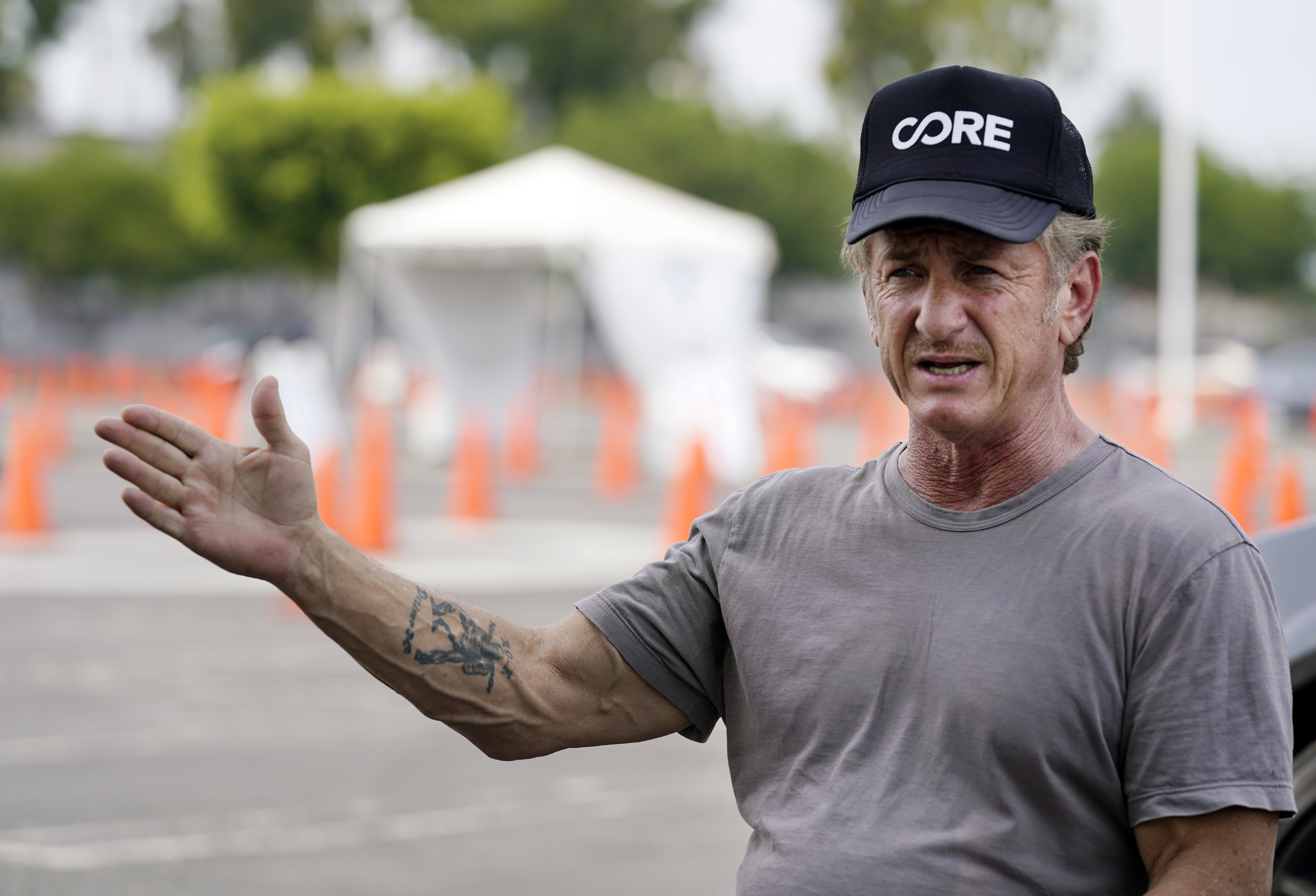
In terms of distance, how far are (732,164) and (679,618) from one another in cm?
4632

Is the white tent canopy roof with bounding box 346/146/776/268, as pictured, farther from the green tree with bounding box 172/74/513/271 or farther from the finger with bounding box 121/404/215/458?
the finger with bounding box 121/404/215/458

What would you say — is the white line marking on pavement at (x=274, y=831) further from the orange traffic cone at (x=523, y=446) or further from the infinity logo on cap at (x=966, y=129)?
the orange traffic cone at (x=523, y=446)

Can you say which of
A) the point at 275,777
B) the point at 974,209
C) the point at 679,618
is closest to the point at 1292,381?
the point at 275,777

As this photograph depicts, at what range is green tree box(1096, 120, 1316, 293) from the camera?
56.0m

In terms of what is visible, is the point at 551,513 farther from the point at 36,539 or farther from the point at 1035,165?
the point at 1035,165

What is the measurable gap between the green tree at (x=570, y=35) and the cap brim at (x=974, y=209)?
5703 centimetres

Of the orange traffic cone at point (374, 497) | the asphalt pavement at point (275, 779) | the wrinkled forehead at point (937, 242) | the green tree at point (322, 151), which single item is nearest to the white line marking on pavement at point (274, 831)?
the asphalt pavement at point (275, 779)

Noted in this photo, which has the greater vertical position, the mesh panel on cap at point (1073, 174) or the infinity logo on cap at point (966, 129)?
the infinity logo on cap at point (966, 129)

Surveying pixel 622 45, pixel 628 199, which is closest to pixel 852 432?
pixel 628 199

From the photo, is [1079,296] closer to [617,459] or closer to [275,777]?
[275,777]

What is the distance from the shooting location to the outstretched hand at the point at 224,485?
213 centimetres

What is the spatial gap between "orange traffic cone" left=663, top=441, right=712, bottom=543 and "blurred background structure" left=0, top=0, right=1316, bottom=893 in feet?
0.11

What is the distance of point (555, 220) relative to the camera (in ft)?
56.9

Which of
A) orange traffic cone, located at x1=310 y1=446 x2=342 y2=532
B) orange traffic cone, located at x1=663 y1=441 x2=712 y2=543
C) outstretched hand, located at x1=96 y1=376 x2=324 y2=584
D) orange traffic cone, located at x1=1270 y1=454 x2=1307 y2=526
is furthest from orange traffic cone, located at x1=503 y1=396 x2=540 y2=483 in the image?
outstretched hand, located at x1=96 y1=376 x2=324 y2=584
